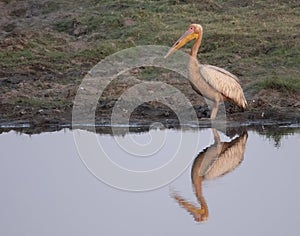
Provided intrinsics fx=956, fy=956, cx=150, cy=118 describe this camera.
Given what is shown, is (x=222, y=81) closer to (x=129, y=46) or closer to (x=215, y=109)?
(x=215, y=109)

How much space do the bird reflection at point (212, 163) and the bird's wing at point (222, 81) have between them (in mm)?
646

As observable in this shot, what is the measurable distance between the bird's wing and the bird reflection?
0.65 metres

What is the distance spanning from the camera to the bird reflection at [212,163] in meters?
8.41

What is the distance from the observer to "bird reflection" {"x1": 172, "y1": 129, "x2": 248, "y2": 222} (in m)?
8.41

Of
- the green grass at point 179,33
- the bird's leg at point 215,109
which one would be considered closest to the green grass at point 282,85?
the green grass at point 179,33

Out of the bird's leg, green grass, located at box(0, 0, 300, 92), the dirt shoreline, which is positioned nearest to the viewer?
the bird's leg

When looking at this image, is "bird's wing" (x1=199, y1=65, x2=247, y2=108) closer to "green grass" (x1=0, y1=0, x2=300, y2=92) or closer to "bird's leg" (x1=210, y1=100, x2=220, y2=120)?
"bird's leg" (x1=210, y1=100, x2=220, y2=120)

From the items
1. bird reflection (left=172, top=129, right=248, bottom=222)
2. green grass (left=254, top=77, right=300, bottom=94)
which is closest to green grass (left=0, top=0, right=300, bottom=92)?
green grass (left=254, top=77, right=300, bottom=94)

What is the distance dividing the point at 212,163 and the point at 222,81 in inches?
78.2

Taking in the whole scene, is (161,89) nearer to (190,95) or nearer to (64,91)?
(190,95)

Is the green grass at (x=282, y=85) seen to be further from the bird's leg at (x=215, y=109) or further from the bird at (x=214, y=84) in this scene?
the bird's leg at (x=215, y=109)

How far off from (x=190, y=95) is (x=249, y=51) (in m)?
2.19

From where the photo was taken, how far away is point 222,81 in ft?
38.5

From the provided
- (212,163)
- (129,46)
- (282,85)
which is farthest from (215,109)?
(129,46)
